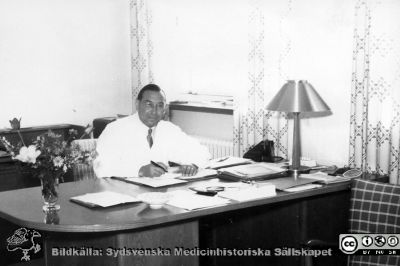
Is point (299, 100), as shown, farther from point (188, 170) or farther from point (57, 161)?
point (57, 161)

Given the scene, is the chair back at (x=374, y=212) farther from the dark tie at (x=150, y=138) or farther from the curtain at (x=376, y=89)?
the dark tie at (x=150, y=138)

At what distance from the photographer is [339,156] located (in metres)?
3.81

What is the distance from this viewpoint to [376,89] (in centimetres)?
351

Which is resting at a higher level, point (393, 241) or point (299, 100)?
point (299, 100)

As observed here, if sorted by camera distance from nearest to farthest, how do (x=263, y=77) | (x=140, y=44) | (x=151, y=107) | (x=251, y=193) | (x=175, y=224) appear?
(x=175, y=224) → (x=251, y=193) → (x=151, y=107) → (x=263, y=77) → (x=140, y=44)

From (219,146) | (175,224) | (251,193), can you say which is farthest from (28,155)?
(219,146)

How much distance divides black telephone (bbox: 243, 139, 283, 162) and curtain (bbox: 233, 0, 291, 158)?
23 cm

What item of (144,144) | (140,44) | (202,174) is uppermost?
(140,44)

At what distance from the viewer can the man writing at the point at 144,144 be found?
3.56 meters

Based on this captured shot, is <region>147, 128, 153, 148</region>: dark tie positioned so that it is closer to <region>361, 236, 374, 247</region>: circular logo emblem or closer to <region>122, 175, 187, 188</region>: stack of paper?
<region>122, 175, 187, 188</region>: stack of paper

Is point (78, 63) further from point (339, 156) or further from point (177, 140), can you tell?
point (339, 156)

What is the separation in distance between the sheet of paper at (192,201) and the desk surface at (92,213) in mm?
36

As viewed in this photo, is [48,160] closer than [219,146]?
Yes

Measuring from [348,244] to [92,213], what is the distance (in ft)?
3.98
